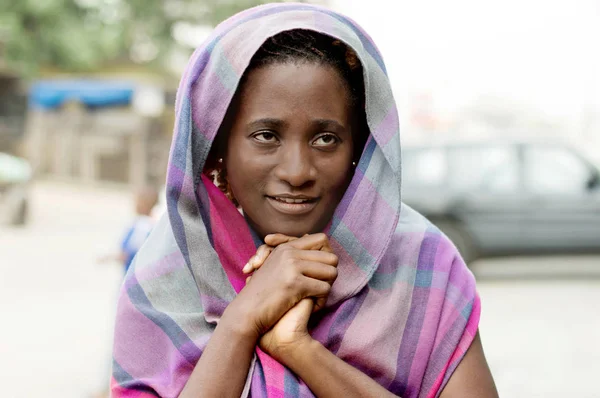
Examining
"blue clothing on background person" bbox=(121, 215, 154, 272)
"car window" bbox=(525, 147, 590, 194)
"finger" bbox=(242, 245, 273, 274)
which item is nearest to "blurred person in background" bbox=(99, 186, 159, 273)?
"blue clothing on background person" bbox=(121, 215, 154, 272)

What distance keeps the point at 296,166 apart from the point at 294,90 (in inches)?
6.0

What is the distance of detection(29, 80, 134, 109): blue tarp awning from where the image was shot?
22.9m

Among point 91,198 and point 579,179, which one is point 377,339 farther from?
point 91,198

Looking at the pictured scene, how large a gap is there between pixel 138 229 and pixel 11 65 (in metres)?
18.6

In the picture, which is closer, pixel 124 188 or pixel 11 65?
pixel 11 65

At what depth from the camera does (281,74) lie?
62.2 inches

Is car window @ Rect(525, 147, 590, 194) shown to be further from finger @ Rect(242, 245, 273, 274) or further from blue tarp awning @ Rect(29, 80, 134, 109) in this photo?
blue tarp awning @ Rect(29, 80, 134, 109)

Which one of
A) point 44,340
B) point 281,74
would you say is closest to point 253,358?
point 281,74

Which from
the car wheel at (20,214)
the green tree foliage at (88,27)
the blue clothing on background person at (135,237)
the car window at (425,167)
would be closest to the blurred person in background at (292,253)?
the blue clothing on background person at (135,237)

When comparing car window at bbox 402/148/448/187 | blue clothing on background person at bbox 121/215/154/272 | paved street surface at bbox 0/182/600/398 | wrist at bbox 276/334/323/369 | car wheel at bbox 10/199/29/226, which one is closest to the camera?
wrist at bbox 276/334/323/369

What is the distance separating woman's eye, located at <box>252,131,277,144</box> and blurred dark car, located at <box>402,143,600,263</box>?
8.73 m

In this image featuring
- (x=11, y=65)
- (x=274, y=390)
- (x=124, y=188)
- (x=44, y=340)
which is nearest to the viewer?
(x=274, y=390)

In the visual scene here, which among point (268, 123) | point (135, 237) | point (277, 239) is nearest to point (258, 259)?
point (277, 239)

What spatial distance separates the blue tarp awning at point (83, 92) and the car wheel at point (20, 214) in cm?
786
